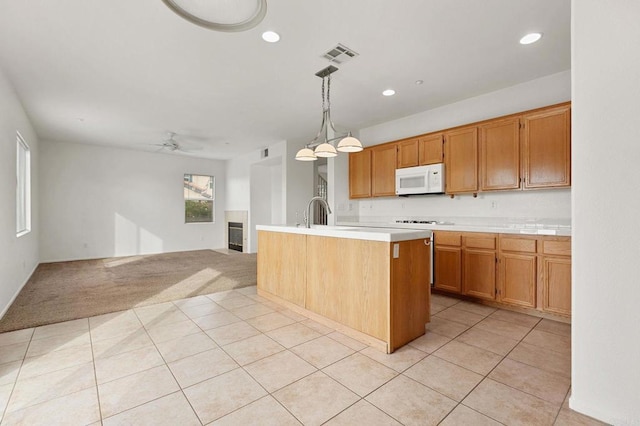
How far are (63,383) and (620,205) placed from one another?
3.41m

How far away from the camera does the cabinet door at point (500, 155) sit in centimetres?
348

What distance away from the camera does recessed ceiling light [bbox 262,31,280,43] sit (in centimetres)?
260

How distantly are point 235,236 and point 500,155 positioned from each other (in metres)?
6.89

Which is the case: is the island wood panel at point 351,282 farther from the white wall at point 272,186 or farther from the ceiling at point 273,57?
the white wall at point 272,186

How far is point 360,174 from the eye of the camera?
17.3 ft

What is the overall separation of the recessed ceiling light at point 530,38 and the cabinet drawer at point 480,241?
6.44 feet

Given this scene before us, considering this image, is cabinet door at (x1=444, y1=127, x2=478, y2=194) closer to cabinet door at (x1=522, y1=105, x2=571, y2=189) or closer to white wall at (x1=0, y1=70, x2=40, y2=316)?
cabinet door at (x1=522, y1=105, x2=571, y2=189)

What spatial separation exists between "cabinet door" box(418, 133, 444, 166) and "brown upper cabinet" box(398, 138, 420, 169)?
0.06m

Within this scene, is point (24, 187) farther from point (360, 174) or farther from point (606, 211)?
point (606, 211)

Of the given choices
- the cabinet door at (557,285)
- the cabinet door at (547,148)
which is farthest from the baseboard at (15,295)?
the cabinet door at (547,148)

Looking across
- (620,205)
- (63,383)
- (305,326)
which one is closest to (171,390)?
(63,383)

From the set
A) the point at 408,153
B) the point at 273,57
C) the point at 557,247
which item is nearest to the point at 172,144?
the point at 273,57

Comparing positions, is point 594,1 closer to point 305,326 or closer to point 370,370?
point 370,370

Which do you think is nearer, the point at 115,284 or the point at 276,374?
the point at 276,374
